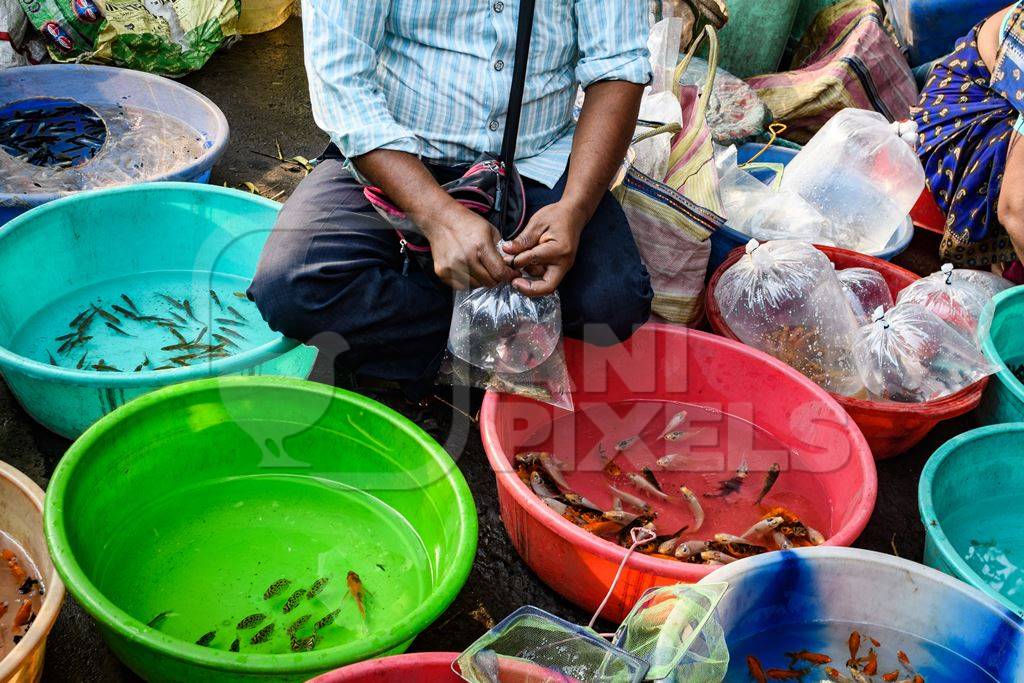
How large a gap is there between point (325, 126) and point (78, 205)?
3.16ft

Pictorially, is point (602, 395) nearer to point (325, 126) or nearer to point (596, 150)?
point (596, 150)

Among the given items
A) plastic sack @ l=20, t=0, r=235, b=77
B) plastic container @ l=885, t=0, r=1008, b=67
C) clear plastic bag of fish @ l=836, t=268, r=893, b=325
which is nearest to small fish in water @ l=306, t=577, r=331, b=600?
clear plastic bag of fish @ l=836, t=268, r=893, b=325

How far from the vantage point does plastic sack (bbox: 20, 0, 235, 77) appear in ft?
13.6

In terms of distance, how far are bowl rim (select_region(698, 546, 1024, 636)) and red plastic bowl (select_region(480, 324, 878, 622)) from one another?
5.8 inches

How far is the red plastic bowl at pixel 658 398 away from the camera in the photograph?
6.90 ft

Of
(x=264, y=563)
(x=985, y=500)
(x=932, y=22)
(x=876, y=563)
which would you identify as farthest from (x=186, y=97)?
(x=932, y=22)

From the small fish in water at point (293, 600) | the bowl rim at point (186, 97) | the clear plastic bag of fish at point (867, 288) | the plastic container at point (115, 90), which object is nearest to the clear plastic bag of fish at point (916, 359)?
the clear plastic bag of fish at point (867, 288)

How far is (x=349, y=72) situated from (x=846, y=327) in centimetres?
173

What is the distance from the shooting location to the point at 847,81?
14.2 ft

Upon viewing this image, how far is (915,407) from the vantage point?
278 cm

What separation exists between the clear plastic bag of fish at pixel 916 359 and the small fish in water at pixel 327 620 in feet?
5.79

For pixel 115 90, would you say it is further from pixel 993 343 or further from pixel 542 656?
pixel 993 343

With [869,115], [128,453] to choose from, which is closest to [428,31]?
[128,453]

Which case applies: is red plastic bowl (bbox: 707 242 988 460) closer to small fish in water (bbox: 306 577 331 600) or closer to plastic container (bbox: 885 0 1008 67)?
small fish in water (bbox: 306 577 331 600)
